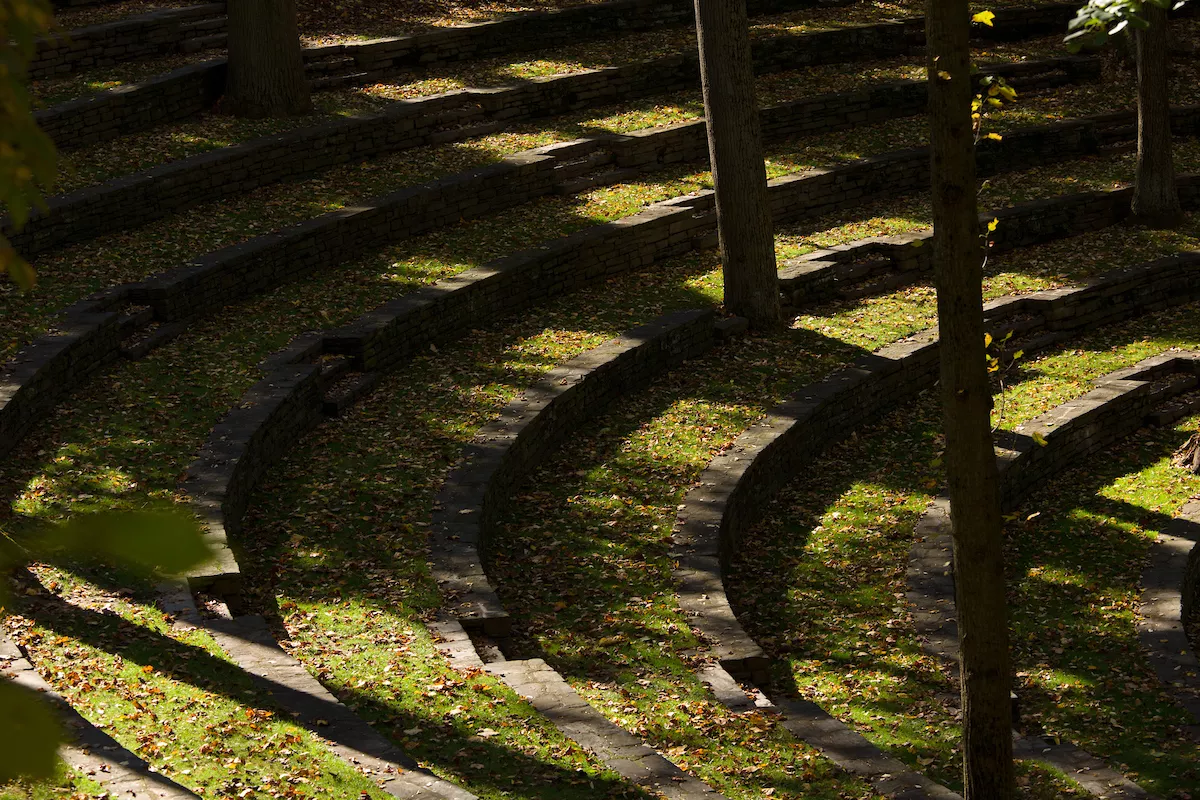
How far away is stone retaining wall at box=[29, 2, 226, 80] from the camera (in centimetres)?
1614

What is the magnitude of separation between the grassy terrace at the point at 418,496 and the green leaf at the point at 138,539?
181cm

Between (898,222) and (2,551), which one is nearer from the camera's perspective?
(2,551)

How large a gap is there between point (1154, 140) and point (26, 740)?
1720cm

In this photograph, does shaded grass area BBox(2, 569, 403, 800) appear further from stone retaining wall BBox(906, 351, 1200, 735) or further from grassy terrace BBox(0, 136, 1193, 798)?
stone retaining wall BBox(906, 351, 1200, 735)

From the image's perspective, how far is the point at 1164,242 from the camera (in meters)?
16.4

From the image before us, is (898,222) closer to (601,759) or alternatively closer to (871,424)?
(871,424)

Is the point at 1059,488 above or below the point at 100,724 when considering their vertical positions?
below

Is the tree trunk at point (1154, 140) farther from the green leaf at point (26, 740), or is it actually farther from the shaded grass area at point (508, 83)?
the green leaf at point (26, 740)

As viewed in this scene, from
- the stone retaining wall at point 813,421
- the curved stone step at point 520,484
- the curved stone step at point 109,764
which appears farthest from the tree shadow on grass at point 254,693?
the stone retaining wall at point 813,421

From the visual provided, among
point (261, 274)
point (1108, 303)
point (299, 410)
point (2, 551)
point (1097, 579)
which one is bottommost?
point (1097, 579)

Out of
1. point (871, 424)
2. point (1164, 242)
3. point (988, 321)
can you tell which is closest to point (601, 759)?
point (871, 424)

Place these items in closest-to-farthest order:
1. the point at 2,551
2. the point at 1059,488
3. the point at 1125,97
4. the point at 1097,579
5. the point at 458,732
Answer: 1. the point at 2,551
2. the point at 458,732
3. the point at 1097,579
4. the point at 1059,488
5. the point at 1125,97

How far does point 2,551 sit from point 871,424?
11.4 m

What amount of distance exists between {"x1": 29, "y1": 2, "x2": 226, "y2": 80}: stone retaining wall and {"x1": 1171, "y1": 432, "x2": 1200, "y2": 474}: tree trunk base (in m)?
13.4
